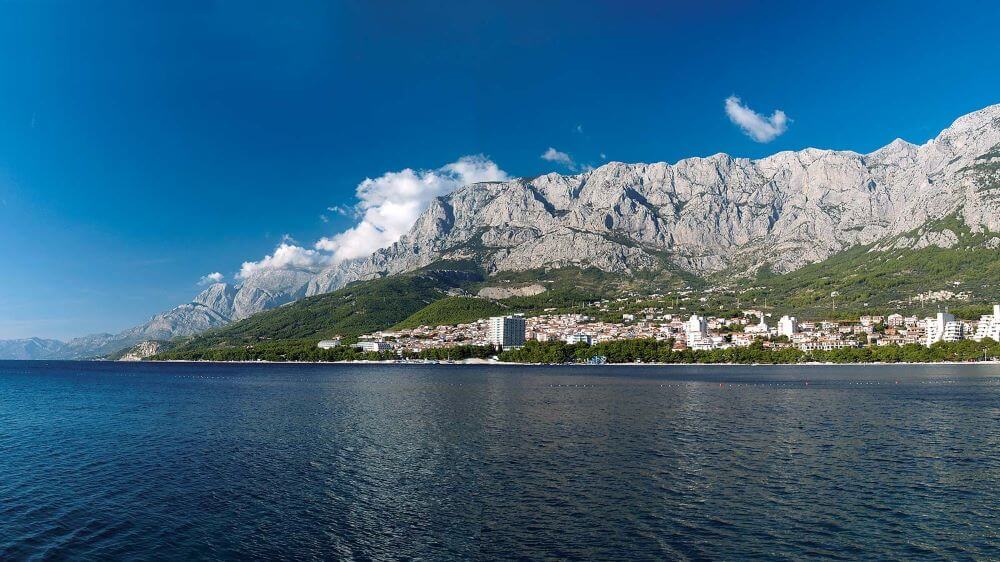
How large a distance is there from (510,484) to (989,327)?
628ft

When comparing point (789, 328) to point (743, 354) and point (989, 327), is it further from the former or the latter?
point (989, 327)

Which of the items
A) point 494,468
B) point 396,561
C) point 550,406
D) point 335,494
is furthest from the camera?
point 550,406

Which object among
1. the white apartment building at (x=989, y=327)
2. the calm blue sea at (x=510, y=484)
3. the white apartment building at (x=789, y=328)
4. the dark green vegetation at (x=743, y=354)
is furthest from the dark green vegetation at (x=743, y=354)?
the calm blue sea at (x=510, y=484)

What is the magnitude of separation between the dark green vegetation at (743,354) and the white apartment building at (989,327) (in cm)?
1690

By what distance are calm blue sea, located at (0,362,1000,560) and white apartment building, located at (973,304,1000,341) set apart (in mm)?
139684

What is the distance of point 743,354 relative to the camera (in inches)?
6590

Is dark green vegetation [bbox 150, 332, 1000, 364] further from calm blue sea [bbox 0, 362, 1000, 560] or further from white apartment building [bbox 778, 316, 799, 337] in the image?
calm blue sea [bbox 0, 362, 1000, 560]

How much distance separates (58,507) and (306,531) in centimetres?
1154

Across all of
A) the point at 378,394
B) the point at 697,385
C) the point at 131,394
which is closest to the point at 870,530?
the point at 378,394

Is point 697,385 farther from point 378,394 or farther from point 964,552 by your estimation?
point 964,552

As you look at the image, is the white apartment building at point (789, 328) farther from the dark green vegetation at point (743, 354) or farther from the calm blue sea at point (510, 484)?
the calm blue sea at point (510, 484)

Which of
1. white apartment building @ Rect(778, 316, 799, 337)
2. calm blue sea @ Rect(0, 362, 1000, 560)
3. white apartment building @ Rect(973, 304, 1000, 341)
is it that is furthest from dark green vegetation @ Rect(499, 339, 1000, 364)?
calm blue sea @ Rect(0, 362, 1000, 560)

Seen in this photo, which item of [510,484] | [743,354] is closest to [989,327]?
[743,354]

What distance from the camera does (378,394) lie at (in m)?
76.6
